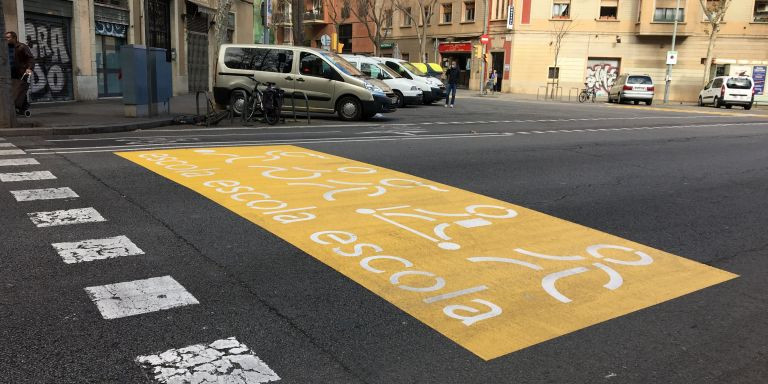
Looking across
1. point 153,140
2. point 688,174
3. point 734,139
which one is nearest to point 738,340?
point 688,174

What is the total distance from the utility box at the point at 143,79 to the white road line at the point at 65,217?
377 inches

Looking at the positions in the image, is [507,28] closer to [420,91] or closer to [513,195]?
[420,91]

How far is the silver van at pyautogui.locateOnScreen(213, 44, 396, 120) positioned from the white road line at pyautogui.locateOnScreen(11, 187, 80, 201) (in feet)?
32.3

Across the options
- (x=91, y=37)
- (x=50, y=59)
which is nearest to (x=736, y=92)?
(x=91, y=37)

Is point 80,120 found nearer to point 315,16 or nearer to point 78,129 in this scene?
point 78,129

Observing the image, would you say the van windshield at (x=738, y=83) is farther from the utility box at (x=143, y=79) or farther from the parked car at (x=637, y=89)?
the utility box at (x=143, y=79)

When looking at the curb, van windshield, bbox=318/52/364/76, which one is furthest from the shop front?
the curb

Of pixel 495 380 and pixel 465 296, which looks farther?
pixel 465 296

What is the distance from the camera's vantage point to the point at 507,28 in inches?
1825

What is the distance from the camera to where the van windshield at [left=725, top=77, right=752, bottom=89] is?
34.0m

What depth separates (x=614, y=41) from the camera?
46.2m

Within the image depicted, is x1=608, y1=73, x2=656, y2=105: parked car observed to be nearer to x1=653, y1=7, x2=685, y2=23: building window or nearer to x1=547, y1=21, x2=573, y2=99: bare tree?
x1=547, y1=21, x2=573, y2=99: bare tree

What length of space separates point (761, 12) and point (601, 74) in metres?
11.7

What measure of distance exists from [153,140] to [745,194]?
9.67 metres
